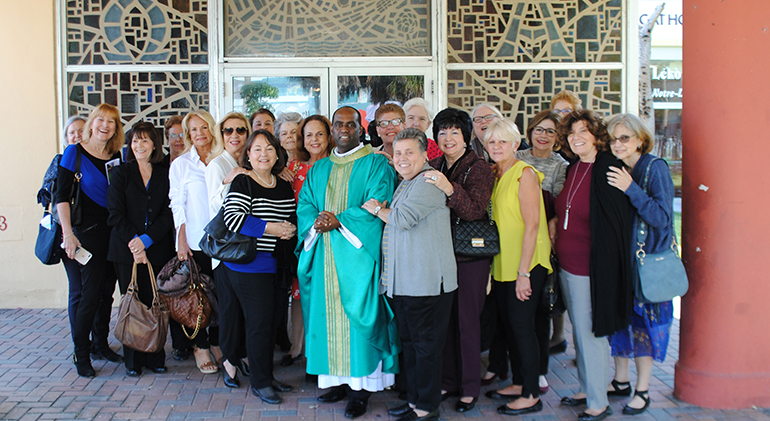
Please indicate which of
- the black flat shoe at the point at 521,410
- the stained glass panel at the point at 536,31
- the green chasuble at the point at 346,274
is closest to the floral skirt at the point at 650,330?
the black flat shoe at the point at 521,410

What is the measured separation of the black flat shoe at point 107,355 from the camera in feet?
14.7

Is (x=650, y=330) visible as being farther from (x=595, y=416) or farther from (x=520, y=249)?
(x=520, y=249)

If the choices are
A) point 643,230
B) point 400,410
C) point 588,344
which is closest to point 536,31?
point 643,230

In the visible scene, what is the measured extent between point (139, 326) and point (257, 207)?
4.53ft

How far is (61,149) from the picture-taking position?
19.9 ft

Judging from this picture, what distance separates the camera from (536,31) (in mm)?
6254

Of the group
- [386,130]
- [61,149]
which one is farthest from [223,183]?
[61,149]

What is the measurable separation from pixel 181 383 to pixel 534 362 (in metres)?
2.62

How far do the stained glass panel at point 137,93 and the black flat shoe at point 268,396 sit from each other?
367cm

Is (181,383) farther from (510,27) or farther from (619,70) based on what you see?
(619,70)

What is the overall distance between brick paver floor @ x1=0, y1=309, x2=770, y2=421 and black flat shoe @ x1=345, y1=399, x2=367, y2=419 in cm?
5

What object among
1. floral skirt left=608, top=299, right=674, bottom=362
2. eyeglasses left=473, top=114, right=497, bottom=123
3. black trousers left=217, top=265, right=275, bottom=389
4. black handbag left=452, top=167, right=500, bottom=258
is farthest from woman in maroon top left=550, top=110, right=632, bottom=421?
black trousers left=217, top=265, right=275, bottom=389

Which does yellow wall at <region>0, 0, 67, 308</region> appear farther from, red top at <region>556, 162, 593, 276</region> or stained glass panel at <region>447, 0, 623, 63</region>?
red top at <region>556, 162, 593, 276</region>

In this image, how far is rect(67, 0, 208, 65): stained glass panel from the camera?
238 inches
